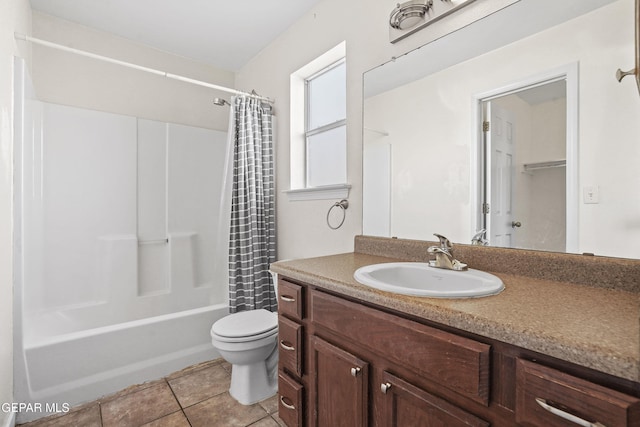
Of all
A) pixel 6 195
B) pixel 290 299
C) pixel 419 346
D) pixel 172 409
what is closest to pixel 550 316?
pixel 419 346

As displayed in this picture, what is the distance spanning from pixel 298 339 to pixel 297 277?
0.26m

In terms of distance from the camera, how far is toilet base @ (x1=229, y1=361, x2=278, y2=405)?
5.85 feet

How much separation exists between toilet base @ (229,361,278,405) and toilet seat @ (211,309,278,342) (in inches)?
8.7

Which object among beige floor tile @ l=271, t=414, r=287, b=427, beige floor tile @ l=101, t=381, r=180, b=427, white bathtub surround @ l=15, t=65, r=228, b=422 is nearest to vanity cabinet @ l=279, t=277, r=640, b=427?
beige floor tile @ l=271, t=414, r=287, b=427

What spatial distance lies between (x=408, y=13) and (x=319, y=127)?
0.96m

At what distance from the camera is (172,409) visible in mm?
1716

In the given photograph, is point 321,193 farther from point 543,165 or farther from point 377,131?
point 543,165

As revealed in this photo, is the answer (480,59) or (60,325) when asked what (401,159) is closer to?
(480,59)

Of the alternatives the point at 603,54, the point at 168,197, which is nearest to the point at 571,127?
the point at 603,54

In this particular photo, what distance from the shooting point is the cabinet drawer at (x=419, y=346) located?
0.70m

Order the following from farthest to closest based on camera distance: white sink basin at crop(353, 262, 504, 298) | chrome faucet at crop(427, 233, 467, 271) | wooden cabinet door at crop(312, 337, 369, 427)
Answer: chrome faucet at crop(427, 233, 467, 271) → wooden cabinet door at crop(312, 337, 369, 427) → white sink basin at crop(353, 262, 504, 298)

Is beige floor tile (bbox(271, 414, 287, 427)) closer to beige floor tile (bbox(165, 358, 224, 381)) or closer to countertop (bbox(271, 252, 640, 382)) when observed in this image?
beige floor tile (bbox(165, 358, 224, 381))

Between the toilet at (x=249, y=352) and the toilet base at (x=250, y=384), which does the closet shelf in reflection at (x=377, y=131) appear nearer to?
the toilet at (x=249, y=352)

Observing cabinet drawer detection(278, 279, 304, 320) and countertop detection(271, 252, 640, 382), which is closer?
countertop detection(271, 252, 640, 382)
